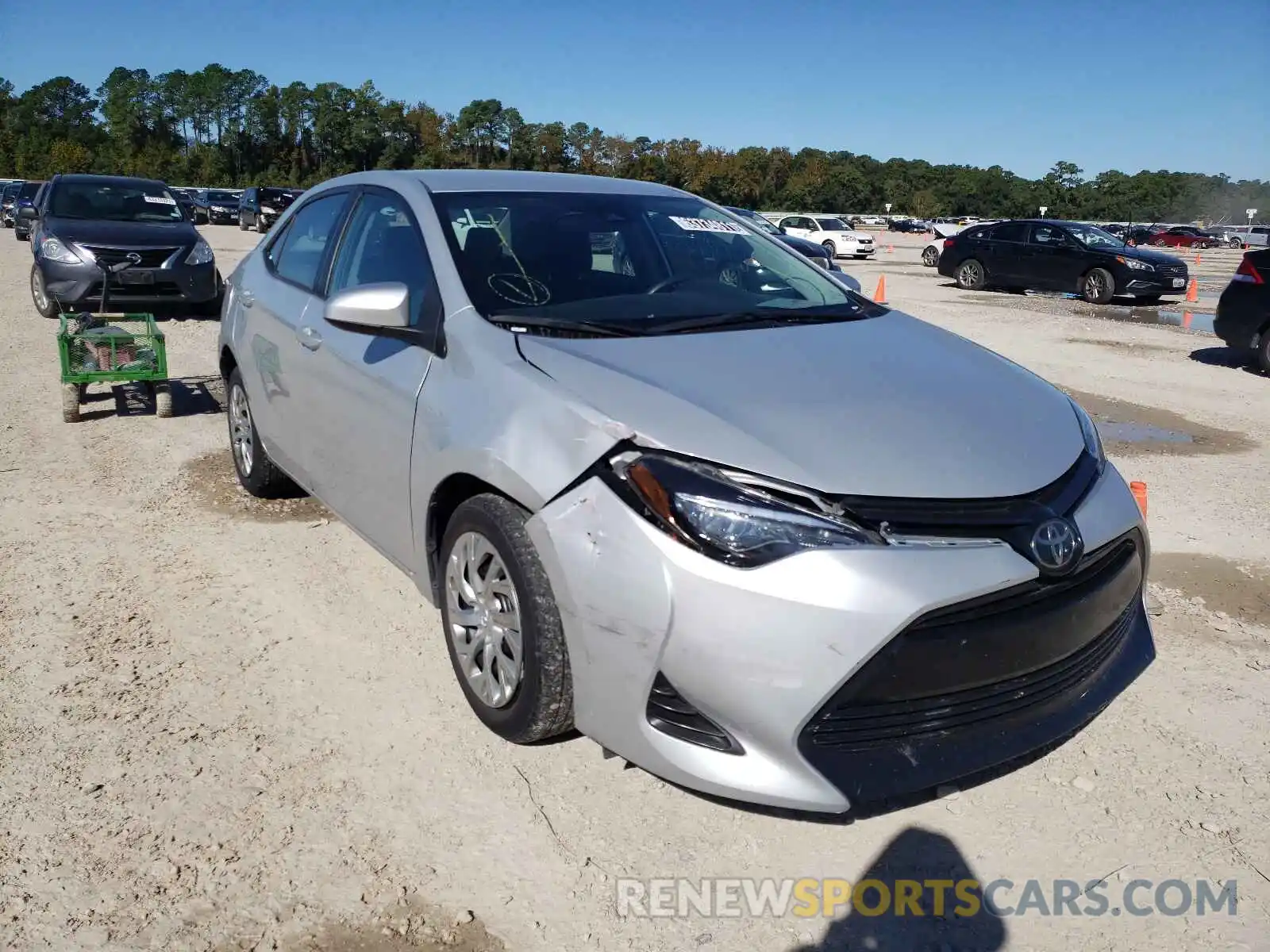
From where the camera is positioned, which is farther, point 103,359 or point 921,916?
point 103,359

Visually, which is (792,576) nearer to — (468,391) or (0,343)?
(468,391)

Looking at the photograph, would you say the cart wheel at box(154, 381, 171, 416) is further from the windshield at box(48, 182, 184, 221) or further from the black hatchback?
the black hatchback

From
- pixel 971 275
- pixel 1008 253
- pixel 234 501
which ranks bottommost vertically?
pixel 234 501

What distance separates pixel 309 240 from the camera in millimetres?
4496

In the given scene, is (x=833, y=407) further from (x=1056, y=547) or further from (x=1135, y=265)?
(x=1135, y=265)

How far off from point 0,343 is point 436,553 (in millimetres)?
9185

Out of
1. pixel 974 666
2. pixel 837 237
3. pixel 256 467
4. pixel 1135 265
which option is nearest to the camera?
pixel 974 666

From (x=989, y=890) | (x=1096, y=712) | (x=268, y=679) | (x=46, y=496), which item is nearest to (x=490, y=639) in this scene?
(x=268, y=679)

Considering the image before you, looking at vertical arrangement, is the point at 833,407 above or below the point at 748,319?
below

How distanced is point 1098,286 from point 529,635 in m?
18.6

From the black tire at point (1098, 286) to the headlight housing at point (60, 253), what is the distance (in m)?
16.5

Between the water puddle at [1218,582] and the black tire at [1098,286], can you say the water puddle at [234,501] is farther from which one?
the black tire at [1098,286]

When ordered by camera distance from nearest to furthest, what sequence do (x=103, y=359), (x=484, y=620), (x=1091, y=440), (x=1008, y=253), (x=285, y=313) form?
(x=484, y=620)
(x=1091, y=440)
(x=285, y=313)
(x=103, y=359)
(x=1008, y=253)

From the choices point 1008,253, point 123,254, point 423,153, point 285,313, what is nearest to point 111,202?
point 123,254
